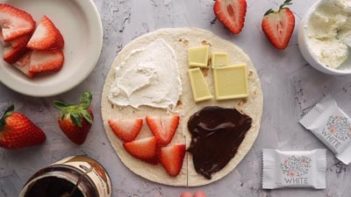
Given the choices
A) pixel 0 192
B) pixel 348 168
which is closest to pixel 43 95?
pixel 0 192

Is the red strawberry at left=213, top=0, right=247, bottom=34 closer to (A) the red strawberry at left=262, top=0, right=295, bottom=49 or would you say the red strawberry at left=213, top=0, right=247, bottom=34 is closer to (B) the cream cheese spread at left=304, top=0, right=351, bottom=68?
(A) the red strawberry at left=262, top=0, right=295, bottom=49

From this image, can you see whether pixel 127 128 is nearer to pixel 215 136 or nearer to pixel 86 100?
pixel 86 100

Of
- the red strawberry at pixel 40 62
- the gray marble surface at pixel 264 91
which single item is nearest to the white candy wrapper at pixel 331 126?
the gray marble surface at pixel 264 91

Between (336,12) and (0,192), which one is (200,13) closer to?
(336,12)

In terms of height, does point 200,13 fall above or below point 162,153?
above

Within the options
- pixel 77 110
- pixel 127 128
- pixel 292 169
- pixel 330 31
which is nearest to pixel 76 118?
pixel 77 110

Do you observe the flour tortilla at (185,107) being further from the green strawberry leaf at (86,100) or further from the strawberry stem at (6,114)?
the strawberry stem at (6,114)

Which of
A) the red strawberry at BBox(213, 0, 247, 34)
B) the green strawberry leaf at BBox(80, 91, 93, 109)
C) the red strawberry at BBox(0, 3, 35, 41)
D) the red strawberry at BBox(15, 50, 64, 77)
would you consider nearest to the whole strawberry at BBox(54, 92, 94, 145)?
the green strawberry leaf at BBox(80, 91, 93, 109)
